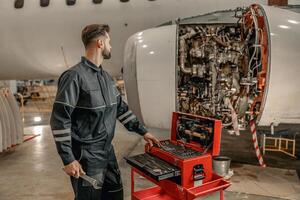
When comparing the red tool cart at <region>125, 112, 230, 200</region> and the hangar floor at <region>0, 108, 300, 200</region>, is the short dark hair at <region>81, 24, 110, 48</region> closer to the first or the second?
the red tool cart at <region>125, 112, 230, 200</region>

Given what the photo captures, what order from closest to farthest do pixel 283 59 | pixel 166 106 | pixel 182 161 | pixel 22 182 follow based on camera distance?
A: pixel 182 161
pixel 283 59
pixel 166 106
pixel 22 182

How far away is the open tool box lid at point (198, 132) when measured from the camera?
246 cm

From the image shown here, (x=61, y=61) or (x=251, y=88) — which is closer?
(x=251, y=88)

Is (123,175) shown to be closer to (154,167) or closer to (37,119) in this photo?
(154,167)

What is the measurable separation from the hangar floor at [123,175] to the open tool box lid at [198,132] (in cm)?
94

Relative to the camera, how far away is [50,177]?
3.85 meters

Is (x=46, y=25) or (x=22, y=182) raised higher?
(x=46, y=25)

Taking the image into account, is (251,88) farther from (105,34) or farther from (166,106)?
(105,34)

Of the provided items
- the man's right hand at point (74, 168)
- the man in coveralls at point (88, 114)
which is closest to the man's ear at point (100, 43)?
the man in coveralls at point (88, 114)

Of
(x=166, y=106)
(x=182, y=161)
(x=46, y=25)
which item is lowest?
(x=182, y=161)

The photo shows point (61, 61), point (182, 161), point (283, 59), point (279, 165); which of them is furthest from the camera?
point (61, 61)

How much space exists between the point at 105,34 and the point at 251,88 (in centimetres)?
202

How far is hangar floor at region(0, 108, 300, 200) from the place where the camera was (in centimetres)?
330

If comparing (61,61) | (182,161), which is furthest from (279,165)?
(61,61)
